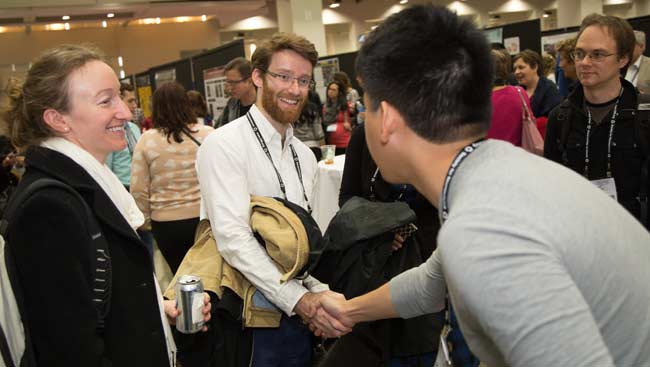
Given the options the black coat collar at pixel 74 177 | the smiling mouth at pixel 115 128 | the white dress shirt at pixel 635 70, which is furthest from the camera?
the white dress shirt at pixel 635 70

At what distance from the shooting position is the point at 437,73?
999 millimetres

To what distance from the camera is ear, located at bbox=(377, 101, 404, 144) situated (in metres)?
1.06

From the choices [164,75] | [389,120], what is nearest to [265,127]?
[389,120]

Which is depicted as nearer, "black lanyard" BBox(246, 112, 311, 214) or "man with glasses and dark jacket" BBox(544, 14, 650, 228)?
"black lanyard" BBox(246, 112, 311, 214)

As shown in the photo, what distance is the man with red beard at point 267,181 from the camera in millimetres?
1859

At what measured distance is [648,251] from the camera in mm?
980

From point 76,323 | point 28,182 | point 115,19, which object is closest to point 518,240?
point 76,323

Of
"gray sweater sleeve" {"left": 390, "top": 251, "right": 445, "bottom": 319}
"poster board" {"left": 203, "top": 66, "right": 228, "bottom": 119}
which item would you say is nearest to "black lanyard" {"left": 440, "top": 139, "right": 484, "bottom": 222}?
"gray sweater sleeve" {"left": 390, "top": 251, "right": 445, "bottom": 319}

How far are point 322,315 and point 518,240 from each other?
1182 mm

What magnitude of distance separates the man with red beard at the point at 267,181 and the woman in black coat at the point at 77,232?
27 centimetres

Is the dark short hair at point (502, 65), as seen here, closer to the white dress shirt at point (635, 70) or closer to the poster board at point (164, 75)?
the white dress shirt at point (635, 70)

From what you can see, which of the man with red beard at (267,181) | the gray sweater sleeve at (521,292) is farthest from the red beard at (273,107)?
the gray sweater sleeve at (521,292)

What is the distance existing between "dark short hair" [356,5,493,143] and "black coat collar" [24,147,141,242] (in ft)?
2.63

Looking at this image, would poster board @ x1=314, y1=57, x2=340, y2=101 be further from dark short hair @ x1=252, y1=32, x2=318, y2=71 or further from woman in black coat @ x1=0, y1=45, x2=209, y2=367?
woman in black coat @ x1=0, y1=45, x2=209, y2=367
